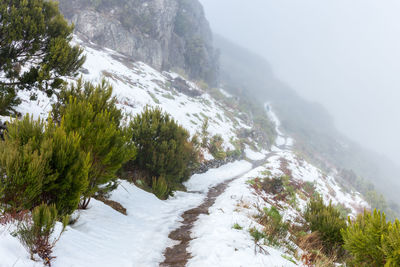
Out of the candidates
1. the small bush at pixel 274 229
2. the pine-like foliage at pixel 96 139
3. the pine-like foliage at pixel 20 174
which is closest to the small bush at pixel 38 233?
the pine-like foliage at pixel 20 174

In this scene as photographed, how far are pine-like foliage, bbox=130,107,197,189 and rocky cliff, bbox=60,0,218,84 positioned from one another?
121ft

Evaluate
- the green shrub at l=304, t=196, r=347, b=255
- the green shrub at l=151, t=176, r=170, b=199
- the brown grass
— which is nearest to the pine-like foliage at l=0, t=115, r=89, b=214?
the brown grass

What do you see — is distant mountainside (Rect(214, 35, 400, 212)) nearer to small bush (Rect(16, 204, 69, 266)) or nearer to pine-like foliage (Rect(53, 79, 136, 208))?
pine-like foliage (Rect(53, 79, 136, 208))

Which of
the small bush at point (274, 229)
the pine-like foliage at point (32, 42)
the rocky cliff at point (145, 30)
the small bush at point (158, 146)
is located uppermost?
the rocky cliff at point (145, 30)

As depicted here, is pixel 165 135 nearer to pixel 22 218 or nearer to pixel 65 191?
pixel 65 191

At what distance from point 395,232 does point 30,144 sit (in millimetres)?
5488

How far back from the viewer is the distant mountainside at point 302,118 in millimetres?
99562

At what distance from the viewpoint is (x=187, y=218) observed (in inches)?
280

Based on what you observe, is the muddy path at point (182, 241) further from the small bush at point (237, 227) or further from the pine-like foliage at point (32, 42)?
the pine-like foliage at point (32, 42)

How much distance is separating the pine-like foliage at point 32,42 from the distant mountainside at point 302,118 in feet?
301

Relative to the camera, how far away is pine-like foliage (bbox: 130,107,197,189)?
988cm

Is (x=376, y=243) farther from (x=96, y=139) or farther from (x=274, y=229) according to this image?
(x=96, y=139)

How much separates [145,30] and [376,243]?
5613cm

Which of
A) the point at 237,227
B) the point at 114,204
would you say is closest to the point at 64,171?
the point at 114,204
